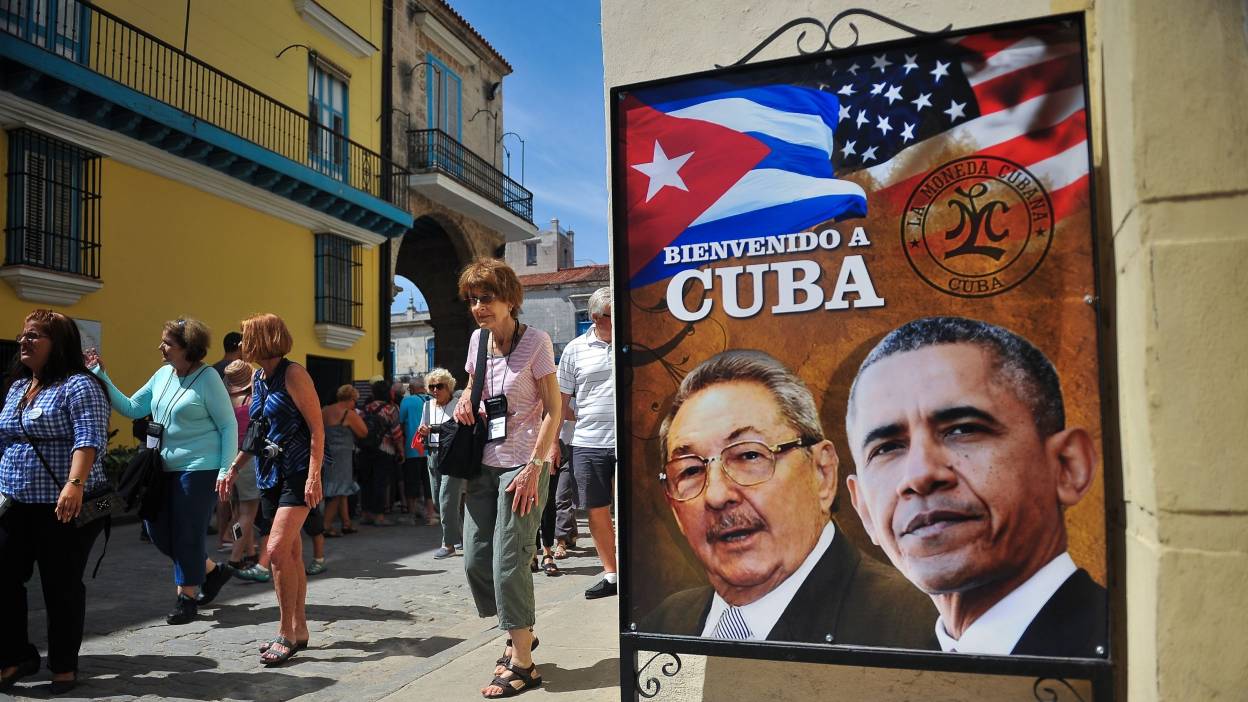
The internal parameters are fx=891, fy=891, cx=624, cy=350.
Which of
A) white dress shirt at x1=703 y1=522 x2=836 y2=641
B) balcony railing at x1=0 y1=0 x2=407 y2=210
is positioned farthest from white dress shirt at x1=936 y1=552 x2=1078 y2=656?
balcony railing at x1=0 y1=0 x2=407 y2=210

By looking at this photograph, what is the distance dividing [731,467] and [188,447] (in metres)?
3.96

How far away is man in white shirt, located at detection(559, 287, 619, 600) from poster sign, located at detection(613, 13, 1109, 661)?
294 cm

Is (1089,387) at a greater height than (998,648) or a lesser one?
greater

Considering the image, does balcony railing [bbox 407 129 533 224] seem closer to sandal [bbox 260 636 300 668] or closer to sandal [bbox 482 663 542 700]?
sandal [bbox 260 636 300 668]

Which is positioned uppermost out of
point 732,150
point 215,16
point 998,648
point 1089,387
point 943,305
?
point 215,16

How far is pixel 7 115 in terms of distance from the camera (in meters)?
10.8

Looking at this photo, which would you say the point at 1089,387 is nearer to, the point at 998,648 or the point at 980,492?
the point at 980,492

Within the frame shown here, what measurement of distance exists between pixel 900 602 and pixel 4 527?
4.01m

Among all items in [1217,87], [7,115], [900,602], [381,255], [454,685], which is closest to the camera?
[1217,87]

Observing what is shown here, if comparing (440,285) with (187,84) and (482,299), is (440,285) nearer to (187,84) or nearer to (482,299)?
(187,84)

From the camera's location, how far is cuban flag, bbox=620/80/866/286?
267 cm

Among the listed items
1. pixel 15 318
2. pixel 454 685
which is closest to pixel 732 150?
pixel 454 685

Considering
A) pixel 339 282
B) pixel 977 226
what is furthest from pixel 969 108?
pixel 339 282

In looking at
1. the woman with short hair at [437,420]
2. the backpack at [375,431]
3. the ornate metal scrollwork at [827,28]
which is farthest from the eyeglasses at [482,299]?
the backpack at [375,431]
